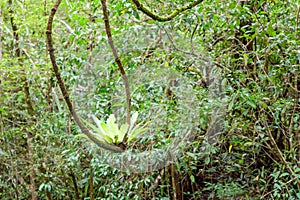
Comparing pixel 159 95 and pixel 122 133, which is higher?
pixel 122 133

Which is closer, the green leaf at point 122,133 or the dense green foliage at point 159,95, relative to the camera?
the green leaf at point 122,133

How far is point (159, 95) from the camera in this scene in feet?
6.42

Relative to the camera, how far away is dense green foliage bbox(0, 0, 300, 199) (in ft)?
6.14

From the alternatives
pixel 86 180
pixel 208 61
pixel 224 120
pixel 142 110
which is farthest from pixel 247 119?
pixel 86 180

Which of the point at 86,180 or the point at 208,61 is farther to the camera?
the point at 86,180

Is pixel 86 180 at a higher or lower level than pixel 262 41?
lower

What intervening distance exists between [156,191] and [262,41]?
43.3 inches

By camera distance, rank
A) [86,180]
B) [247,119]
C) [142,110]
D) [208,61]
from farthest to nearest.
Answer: [86,180] → [247,119] → [208,61] → [142,110]

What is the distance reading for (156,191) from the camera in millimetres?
2457

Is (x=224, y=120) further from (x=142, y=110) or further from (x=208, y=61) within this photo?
(x=142, y=110)

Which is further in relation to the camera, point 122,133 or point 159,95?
point 159,95

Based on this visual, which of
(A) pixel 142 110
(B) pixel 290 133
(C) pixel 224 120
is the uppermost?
(A) pixel 142 110

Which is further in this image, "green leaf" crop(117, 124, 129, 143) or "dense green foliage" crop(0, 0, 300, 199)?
"dense green foliage" crop(0, 0, 300, 199)

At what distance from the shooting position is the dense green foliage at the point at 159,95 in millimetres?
1871
